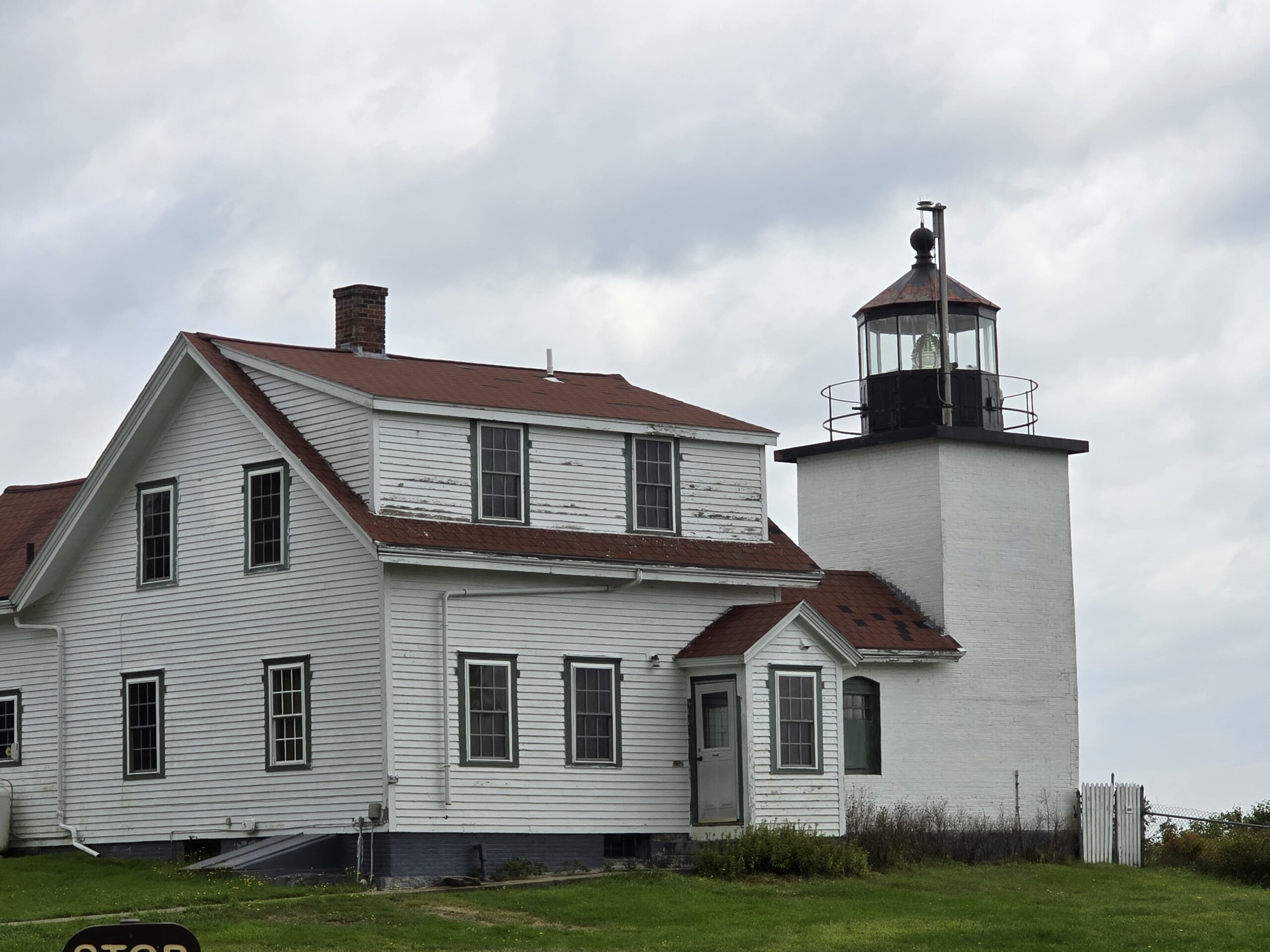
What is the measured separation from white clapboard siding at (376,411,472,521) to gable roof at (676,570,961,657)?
4163mm

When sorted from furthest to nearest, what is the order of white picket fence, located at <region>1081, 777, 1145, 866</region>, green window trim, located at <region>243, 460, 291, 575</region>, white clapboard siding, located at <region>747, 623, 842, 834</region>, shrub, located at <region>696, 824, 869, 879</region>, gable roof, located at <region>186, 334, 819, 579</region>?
white picket fence, located at <region>1081, 777, 1145, 866</region>
white clapboard siding, located at <region>747, 623, 842, 834</region>
green window trim, located at <region>243, 460, 291, 575</region>
shrub, located at <region>696, 824, 869, 879</region>
gable roof, located at <region>186, 334, 819, 579</region>

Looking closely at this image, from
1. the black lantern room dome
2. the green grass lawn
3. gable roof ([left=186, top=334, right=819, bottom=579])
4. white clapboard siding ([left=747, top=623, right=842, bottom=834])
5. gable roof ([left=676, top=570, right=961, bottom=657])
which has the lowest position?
the green grass lawn

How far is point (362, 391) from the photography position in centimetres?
2627

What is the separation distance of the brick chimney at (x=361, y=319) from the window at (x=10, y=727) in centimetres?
752

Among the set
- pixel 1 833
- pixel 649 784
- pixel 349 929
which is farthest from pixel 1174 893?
pixel 1 833

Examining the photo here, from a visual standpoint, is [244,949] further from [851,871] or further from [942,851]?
[942,851]

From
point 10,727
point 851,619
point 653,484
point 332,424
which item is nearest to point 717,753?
point 653,484

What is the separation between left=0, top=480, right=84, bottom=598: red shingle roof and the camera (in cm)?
3175

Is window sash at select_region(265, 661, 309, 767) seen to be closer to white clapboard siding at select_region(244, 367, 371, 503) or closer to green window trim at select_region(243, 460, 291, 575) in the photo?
green window trim at select_region(243, 460, 291, 575)

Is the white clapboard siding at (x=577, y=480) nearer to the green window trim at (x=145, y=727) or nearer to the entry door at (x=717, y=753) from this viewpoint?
the entry door at (x=717, y=753)

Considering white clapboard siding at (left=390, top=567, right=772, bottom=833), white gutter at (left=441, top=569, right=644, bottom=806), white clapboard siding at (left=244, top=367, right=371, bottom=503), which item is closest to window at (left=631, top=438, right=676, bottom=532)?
white clapboard siding at (left=390, top=567, right=772, bottom=833)

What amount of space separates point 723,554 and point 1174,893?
8077 millimetres

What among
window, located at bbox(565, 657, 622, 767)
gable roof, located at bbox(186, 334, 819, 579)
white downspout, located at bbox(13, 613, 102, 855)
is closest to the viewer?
gable roof, located at bbox(186, 334, 819, 579)

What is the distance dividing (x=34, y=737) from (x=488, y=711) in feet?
27.6
